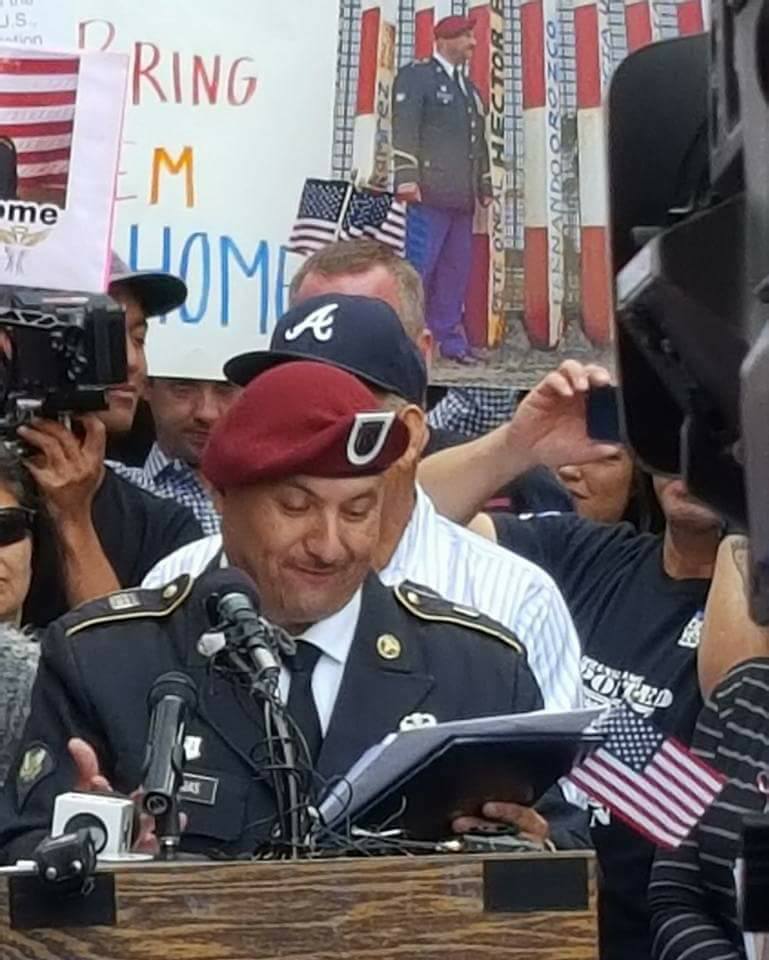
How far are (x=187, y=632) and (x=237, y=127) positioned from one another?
2.08 meters

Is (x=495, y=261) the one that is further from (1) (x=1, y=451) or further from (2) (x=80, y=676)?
(2) (x=80, y=676)

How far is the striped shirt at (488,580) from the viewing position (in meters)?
3.69

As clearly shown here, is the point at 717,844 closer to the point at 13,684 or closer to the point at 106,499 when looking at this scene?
the point at 13,684

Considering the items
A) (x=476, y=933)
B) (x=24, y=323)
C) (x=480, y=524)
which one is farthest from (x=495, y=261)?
(x=476, y=933)

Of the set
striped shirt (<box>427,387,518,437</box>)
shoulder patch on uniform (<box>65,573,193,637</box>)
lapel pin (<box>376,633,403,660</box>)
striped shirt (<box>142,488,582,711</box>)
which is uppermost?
striped shirt (<box>427,387,518,437</box>)

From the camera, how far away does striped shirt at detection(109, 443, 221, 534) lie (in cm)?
474

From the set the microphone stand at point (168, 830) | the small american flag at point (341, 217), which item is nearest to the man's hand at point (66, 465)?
the small american flag at point (341, 217)

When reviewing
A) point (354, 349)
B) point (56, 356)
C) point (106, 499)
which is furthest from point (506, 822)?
point (106, 499)

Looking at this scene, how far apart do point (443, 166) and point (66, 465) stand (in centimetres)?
145

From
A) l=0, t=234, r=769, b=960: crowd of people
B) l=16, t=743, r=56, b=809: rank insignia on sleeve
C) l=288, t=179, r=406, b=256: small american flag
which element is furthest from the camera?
l=288, t=179, r=406, b=256: small american flag

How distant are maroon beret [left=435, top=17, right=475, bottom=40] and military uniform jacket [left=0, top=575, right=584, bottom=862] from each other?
210 cm

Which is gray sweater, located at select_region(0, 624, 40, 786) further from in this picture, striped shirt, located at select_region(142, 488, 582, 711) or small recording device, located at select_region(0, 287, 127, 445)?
small recording device, located at select_region(0, 287, 127, 445)

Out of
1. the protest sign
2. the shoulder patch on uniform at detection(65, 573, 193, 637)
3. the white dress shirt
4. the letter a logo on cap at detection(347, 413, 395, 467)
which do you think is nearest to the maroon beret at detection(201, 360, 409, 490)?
the letter a logo on cap at detection(347, 413, 395, 467)

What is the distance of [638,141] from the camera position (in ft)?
6.15
